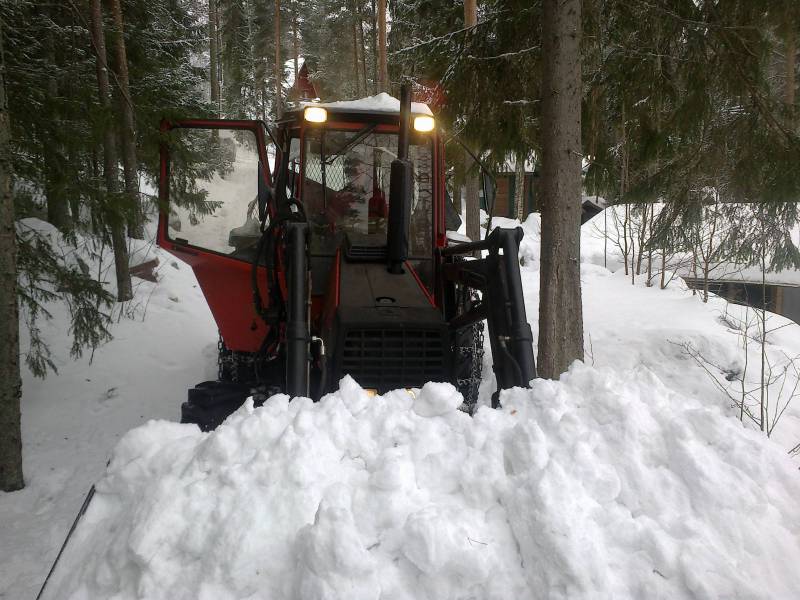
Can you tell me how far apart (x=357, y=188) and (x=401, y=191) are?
0.80 meters

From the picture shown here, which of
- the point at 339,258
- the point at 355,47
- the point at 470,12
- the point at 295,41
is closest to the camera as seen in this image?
the point at 339,258

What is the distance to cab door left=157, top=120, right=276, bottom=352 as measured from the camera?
4211 millimetres

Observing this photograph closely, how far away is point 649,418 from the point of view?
89.5 inches

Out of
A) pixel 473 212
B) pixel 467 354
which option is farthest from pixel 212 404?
pixel 473 212

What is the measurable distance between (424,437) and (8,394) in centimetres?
370

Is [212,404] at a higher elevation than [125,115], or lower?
lower

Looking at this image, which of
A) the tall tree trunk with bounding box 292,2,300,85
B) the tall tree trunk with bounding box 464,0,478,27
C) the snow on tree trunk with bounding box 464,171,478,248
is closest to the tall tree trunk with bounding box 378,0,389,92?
the snow on tree trunk with bounding box 464,171,478,248

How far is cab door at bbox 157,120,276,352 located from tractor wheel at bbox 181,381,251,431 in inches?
25.5

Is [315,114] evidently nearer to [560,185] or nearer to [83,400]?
[560,185]

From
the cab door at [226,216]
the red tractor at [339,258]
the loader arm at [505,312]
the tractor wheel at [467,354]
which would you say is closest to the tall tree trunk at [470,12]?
the red tractor at [339,258]

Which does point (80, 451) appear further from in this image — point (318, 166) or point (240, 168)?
point (318, 166)

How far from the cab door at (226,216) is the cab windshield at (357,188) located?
0.39 meters

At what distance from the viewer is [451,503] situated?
1957mm

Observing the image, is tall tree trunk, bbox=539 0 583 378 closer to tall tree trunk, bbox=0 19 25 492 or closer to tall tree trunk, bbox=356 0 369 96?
tall tree trunk, bbox=0 19 25 492
